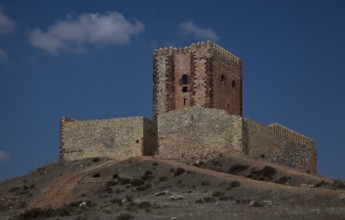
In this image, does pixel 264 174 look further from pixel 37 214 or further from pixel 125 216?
pixel 125 216

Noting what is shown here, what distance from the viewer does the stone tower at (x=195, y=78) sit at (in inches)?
1818

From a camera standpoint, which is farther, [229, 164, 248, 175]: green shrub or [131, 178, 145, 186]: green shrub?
[229, 164, 248, 175]: green shrub

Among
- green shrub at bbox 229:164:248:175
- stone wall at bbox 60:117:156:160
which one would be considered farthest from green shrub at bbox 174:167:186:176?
stone wall at bbox 60:117:156:160

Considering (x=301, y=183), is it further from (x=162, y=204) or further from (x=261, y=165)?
(x=162, y=204)

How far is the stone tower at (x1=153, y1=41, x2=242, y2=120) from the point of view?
46.2m

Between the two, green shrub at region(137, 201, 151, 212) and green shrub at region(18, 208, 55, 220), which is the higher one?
green shrub at region(137, 201, 151, 212)

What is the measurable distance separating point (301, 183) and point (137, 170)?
9.95 m

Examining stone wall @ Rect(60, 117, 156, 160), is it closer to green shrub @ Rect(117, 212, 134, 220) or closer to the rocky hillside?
the rocky hillside

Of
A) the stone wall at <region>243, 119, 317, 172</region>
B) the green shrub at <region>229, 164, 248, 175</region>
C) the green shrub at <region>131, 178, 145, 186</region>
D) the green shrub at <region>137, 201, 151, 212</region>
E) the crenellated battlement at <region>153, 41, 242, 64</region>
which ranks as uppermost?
the crenellated battlement at <region>153, 41, 242, 64</region>

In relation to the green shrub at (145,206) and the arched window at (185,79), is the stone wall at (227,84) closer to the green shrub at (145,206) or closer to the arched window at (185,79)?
the arched window at (185,79)

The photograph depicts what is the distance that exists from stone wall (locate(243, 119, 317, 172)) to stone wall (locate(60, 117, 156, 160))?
6532 millimetres

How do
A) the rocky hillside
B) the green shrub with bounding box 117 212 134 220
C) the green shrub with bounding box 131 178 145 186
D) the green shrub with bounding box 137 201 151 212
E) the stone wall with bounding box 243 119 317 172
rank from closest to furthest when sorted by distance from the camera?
the green shrub with bounding box 117 212 134 220
the rocky hillside
the green shrub with bounding box 137 201 151 212
the green shrub with bounding box 131 178 145 186
the stone wall with bounding box 243 119 317 172

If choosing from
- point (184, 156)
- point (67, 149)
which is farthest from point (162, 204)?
point (67, 149)

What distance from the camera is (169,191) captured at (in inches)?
1270
